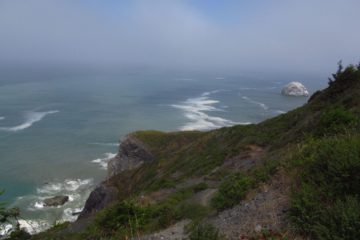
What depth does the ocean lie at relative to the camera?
169 ft

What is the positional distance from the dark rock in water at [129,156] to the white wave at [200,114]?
1180 inches

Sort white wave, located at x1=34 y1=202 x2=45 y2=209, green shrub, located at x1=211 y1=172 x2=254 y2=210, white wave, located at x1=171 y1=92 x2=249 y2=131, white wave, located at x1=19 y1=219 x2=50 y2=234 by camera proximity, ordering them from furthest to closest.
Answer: white wave, located at x1=171 y1=92 x2=249 y2=131 < white wave, located at x1=34 y1=202 x2=45 y2=209 < white wave, located at x1=19 y1=219 x2=50 y2=234 < green shrub, located at x1=211 y1=172 x2=254 y2=210

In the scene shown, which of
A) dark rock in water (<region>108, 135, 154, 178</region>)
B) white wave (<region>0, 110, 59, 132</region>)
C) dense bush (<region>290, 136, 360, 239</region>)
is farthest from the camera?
white wave (<region>0, 110, 59, 132</region>)

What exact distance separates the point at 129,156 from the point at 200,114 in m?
50.5

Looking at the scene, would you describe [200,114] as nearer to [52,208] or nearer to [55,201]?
[55,201]

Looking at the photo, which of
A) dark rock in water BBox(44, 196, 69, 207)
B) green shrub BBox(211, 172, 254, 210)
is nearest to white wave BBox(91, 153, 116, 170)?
dark rock in water BBox(44, 196, 69, 207)

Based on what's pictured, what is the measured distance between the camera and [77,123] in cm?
8894

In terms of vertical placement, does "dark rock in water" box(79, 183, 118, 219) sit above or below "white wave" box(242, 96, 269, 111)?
below

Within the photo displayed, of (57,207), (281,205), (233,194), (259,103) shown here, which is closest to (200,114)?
(259,103)

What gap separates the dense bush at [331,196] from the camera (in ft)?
20.2

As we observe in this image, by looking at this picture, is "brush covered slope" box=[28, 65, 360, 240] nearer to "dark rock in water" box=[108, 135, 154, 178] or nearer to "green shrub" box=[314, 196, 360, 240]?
"green shrub" box=[314, 196, 360, 240]

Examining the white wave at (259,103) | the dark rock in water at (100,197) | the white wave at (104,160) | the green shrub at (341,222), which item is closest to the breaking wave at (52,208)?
the dark rock in water at (100,197)

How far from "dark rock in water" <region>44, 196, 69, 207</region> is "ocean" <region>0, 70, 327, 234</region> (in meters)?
0.71

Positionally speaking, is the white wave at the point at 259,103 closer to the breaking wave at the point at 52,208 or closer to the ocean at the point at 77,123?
the ocean at the point at 77,123
